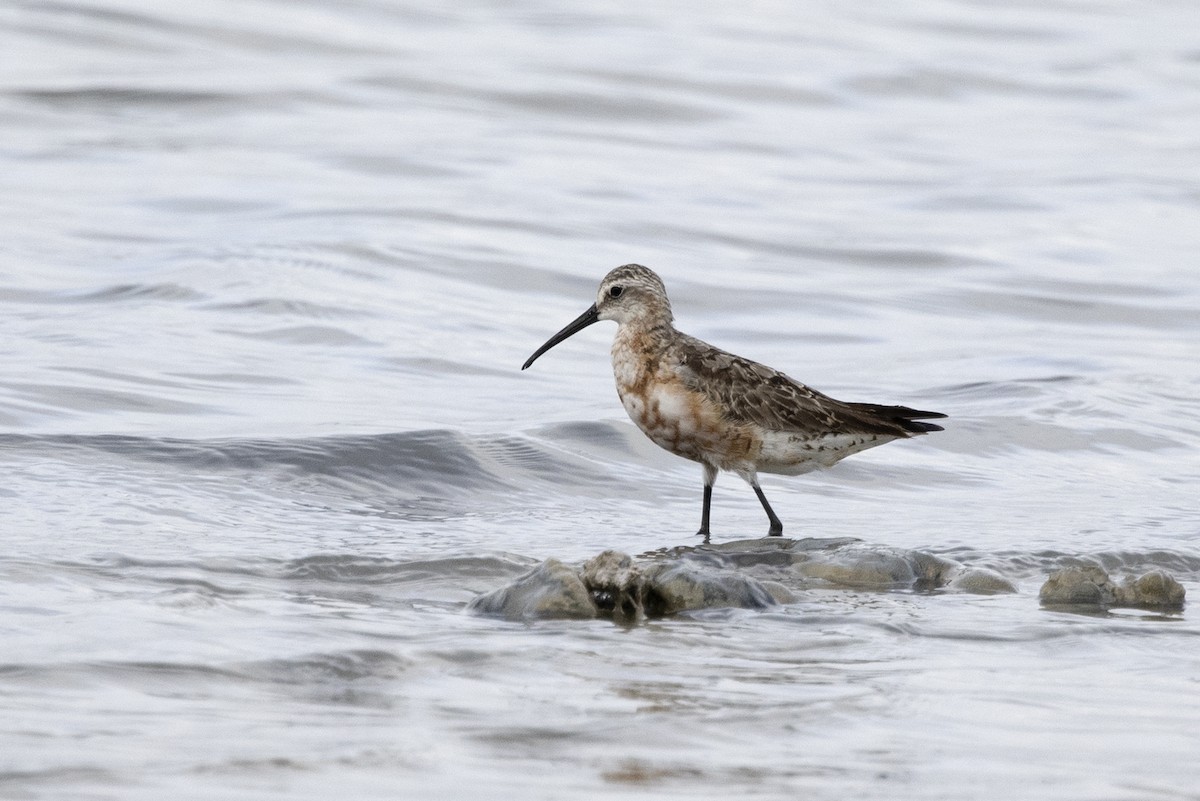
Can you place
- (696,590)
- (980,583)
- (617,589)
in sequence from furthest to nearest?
(980,583)
(696,590)
(617,589)

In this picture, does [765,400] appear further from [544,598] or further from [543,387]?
[543,387]

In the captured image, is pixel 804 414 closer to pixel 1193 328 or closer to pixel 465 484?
pixel 465 484

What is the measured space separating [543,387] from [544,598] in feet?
20.9

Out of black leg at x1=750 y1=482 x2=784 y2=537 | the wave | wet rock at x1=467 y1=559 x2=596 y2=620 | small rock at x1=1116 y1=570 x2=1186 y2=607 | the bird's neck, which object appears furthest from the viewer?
the wave

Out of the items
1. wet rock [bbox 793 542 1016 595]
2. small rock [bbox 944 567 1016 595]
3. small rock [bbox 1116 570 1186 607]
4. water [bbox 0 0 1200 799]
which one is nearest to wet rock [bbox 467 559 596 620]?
water [bbox 0 0 1200 799]

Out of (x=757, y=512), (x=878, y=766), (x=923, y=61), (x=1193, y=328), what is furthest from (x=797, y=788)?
(x=923, y=61)

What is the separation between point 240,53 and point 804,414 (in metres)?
19.4

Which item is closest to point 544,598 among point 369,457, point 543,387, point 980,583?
point 980,583

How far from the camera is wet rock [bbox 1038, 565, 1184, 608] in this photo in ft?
24.7

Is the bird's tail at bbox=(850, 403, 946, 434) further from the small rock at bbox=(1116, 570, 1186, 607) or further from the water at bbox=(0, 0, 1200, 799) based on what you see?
the small rock at bbox=(1116, 570, 1186, 607)

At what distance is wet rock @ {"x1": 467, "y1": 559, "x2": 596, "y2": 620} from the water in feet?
0.48

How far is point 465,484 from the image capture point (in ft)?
33.9

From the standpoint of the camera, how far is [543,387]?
13.3 meters

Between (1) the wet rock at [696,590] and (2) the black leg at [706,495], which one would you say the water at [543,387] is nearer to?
(1) the wet rock at [696,590]
